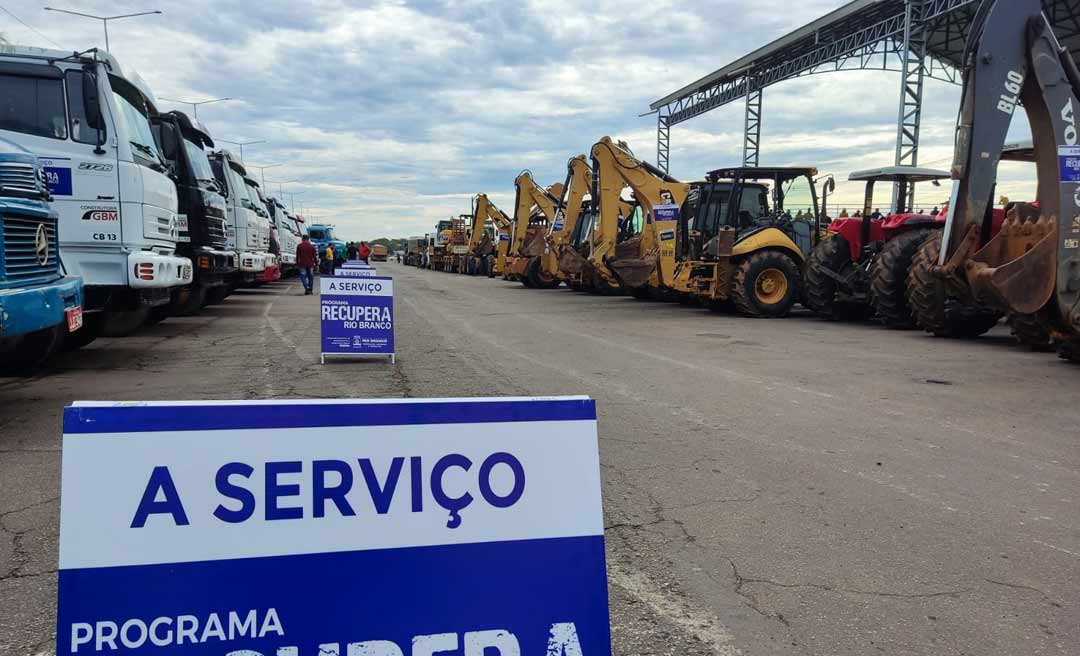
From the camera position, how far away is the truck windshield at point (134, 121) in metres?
8.73

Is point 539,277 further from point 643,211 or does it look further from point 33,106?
point 33,106

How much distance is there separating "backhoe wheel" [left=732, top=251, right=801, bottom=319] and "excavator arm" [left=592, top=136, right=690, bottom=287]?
193 centimetres

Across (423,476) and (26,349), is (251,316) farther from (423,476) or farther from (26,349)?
(423,476)

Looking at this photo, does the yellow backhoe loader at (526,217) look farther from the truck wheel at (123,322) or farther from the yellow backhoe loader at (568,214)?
the truck wheel at (123,322)

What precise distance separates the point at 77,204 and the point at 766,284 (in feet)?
38.5

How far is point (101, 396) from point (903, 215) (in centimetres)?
1211

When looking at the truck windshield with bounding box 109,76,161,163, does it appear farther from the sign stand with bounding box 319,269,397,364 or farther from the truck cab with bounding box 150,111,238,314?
the sign stand with bounding box 319,269,397,364

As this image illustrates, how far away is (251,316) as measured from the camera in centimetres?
→ 1545

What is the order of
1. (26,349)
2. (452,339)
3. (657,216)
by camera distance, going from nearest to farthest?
(26,349) < (452,339) < (657,216)

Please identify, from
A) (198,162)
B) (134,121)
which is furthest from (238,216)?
(134,121)

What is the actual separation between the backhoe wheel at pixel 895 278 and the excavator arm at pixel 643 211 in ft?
15.8

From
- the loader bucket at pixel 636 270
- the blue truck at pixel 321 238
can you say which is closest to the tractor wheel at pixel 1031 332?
the loader bucket at pixel 636 270

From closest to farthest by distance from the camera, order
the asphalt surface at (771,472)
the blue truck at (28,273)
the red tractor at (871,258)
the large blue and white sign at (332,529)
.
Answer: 1. the large blue and white sign at (332,529)
2. the asphalt surface at (771,472)
3. the blue truck at (28,273)
4. the red tractor at (871,258)

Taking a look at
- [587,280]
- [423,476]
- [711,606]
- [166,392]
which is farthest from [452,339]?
[587,280]
